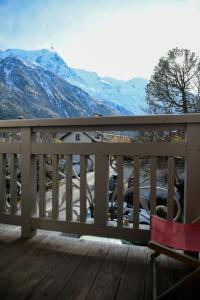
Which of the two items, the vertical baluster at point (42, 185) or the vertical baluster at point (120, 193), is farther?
the vertical baluster at point (42, 185)

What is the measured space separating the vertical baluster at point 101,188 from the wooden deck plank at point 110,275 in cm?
21

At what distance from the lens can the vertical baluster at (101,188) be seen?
1697 mm

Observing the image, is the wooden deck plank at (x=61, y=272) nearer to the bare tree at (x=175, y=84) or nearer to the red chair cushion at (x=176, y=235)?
the red chair cushion at (x=176, y=235)

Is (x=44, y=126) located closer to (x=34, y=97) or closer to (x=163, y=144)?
(x=163, y=144)

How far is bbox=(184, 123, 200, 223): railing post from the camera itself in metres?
1.50

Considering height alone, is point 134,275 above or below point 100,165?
below

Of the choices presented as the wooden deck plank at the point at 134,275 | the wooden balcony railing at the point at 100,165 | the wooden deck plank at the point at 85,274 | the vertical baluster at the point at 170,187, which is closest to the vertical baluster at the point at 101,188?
the wooden balcony railing at the point at 100,165

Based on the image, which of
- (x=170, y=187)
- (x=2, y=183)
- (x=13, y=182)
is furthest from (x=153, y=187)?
(x=2, y=183)

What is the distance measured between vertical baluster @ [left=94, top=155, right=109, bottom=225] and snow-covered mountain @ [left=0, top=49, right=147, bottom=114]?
7.41ft

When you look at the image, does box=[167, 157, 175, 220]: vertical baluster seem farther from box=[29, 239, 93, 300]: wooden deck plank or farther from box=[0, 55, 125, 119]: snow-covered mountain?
box=[0, 55, 125, 119]: snow-covered mountain

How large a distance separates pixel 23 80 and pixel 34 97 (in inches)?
18.5

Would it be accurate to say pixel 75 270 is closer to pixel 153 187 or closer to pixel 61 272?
pixel 61 272

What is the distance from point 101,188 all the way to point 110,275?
549mm

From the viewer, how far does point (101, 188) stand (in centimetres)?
171
